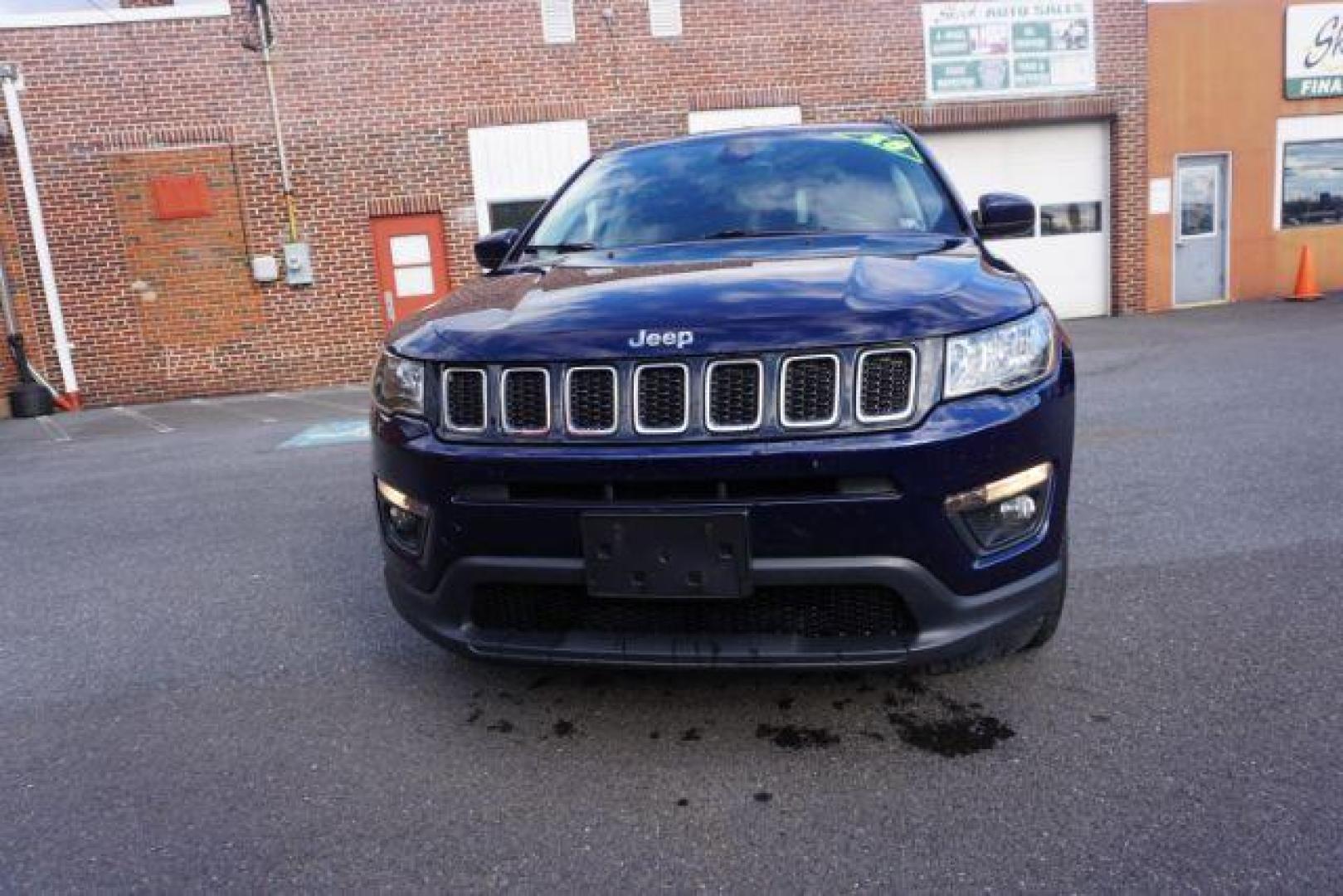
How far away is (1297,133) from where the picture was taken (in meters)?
14.7

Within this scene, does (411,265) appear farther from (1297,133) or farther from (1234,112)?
(1297,133)

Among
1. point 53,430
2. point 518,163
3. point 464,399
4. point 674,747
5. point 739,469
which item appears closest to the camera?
point 739,469

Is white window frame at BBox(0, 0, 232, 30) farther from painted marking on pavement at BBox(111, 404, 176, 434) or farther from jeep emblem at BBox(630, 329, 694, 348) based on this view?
jeep emblem at BBox(630, 329, 694, 348)

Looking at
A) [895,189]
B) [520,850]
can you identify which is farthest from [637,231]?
[520,850]

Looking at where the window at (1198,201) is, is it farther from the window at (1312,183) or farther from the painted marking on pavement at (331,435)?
the painted marking on pavement at (331,435)

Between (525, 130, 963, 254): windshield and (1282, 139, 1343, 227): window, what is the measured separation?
14.4 meters

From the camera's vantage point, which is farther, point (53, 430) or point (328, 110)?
point (328, 110)

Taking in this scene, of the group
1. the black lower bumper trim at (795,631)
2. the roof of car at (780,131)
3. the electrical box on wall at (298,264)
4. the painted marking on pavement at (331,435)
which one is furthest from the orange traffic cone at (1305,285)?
the black lower bumper trim at (795,631)

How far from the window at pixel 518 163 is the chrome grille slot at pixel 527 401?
10.4 m

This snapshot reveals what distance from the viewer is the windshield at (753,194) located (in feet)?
10.8

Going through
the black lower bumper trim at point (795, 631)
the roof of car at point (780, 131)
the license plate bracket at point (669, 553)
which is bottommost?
the black lower bumper trim at point (795, 631)

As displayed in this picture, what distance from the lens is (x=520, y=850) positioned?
211 centimetres

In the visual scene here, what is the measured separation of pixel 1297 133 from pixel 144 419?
1689cm

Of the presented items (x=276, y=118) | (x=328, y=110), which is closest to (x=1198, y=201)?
(x=328, y=110)
